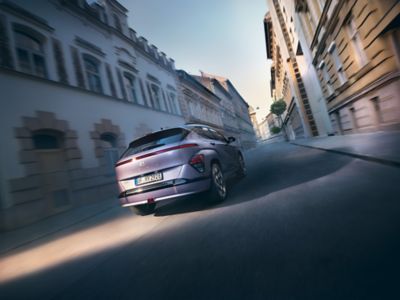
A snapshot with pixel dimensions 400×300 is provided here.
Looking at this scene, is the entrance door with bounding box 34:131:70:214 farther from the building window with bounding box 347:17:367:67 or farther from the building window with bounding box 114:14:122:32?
the building window with bounding box 347:17:367:67

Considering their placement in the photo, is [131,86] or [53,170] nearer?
[53,170]

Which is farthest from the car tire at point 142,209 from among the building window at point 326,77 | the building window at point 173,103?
the building window at point 173,103

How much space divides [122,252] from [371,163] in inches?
194

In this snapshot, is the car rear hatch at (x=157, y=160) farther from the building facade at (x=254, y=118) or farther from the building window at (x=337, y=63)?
the building facade at (x=254, y=118)

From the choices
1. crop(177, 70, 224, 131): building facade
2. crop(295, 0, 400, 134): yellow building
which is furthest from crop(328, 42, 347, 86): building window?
crop(177, 70, 224, 131): building facade

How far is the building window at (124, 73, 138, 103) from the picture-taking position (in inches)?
547

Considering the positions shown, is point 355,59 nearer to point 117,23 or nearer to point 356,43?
point 356,43

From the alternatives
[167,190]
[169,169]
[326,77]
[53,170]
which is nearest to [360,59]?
[326,77]

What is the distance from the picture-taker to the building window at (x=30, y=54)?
8.51 m

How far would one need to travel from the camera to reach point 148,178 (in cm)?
443

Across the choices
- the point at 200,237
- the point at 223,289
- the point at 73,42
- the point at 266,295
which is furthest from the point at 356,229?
the point at 73,42

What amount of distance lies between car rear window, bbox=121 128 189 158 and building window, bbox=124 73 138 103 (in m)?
9.25

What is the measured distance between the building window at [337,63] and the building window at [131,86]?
33.9 ft

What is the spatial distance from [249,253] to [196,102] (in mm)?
24203
